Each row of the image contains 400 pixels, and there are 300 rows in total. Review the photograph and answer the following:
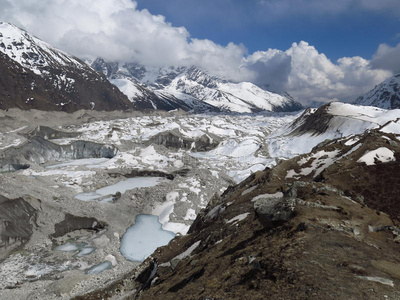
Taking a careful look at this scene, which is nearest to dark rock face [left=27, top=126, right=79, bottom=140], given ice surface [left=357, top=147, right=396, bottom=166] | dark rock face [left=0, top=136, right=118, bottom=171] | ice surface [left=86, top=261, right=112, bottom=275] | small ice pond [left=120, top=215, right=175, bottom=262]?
dark rock face [left=0, top=136, right=118, bottom=171]

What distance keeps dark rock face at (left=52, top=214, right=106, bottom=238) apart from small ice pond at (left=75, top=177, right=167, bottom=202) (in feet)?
45.0

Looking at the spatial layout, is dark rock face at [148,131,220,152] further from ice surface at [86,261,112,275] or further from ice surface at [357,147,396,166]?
ice surface at [357,147,396,166]

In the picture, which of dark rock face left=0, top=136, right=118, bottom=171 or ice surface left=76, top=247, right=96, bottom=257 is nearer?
ice surface left=76, top=247, right=96, bottom=257

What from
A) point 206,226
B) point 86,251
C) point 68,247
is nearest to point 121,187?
point 68,247

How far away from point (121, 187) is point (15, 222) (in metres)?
35.4

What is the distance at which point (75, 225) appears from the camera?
1889 inches

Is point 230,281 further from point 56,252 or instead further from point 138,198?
point 138,198

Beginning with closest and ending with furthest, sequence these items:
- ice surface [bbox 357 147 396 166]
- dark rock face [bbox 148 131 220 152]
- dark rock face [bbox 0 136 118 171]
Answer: ice surface [bbox 357 147 396 166] → dark rock face [bbox 0 136 118 171] → dark rock face [bbox 148 131 220 152]

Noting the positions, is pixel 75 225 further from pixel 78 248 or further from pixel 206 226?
pixel 206 226

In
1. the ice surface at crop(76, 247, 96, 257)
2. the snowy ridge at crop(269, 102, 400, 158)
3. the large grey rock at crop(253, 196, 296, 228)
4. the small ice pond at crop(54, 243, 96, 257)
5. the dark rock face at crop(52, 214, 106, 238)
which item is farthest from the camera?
the snowy ridge at crop(269, 102, 400, 158)

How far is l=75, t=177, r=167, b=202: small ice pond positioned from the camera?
220 feet

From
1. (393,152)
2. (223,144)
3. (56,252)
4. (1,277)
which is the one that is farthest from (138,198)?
(223,144)

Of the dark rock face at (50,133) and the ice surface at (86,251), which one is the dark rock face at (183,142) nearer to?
the dark rock face at (50,133)

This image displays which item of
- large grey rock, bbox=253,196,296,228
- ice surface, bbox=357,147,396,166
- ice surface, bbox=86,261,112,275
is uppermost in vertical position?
ice surface, bbox=357,147,396,166
